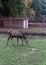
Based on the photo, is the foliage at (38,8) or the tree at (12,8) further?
the foliage at (38,8)

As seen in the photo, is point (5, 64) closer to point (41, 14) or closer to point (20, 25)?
point (20, 25)

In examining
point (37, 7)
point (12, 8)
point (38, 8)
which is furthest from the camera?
point (38, 8)

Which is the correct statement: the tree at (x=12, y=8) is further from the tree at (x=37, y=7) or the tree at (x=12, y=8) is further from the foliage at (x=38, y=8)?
the tree at (x=37, y=7)

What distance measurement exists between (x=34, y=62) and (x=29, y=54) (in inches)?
74.5

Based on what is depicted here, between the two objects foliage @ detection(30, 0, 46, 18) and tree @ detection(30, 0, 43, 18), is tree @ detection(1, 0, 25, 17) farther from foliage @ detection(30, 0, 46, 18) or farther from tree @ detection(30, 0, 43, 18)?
tree @ detection(30, 0, 43, 18)

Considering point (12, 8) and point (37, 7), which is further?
point (37, 7)

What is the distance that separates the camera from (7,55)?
36.5 ft

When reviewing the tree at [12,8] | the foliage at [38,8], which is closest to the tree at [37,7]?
the foliage at [38,8]

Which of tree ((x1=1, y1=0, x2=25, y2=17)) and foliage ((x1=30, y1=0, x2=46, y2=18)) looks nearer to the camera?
tree ((x1=1, y1=0, x2=25, y2=17))

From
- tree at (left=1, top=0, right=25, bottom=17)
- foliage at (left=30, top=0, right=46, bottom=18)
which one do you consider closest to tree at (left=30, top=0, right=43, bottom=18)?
foliage at (left=30, top=0, right=46, bottom=18)

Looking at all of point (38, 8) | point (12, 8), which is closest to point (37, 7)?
point (38, 8)

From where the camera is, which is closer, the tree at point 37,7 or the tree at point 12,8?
the tree at point 12,8

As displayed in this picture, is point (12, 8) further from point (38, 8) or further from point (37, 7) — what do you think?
point (38, 8)

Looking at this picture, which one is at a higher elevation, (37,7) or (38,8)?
(37,7)
